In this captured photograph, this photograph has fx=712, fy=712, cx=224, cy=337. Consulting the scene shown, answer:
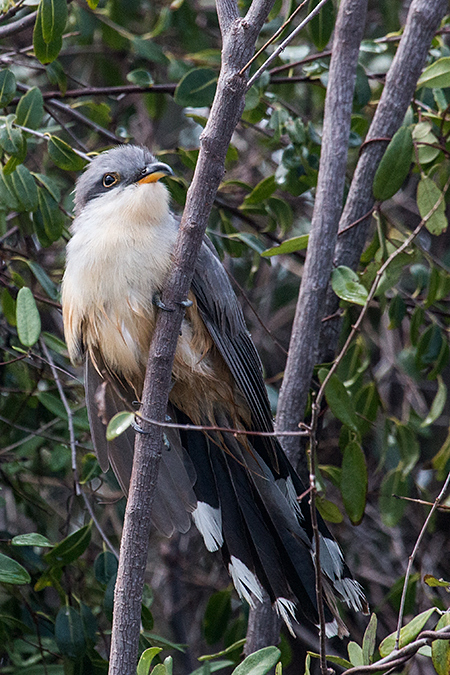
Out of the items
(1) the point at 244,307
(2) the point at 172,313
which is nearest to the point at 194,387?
(2) the point at 172,313

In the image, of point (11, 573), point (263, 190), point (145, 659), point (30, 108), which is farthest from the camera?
point (263, 190)

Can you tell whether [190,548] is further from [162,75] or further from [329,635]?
[162,75]

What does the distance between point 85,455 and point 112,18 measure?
2.21 m

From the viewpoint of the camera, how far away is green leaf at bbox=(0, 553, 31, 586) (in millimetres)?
2094

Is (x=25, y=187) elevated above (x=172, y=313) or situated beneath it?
elevated above

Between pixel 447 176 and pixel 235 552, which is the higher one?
pixel 447 176

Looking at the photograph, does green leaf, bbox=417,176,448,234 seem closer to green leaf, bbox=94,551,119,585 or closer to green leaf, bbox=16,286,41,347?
green leaf, bbox=16,286,41,347

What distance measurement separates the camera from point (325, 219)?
8.79 ft

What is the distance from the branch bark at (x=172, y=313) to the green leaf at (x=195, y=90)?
0.82m

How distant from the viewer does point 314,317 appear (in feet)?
8.84

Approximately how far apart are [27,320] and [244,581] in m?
1.15

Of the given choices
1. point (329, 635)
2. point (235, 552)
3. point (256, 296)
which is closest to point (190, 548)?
point (256, 296)

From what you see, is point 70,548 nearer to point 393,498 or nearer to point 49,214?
point 49,214

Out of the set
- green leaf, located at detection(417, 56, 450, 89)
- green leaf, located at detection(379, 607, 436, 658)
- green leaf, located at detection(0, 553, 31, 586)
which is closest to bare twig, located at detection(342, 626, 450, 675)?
green leaf, located at detection(379, 607, 436, 658)
